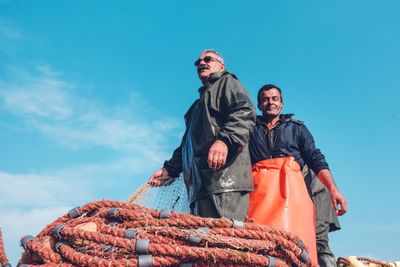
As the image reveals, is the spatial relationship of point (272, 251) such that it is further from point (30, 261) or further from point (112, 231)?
point (30, 261)

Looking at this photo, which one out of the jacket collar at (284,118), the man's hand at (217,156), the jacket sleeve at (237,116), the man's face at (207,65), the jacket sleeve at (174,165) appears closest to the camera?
the man's hand at (217,156)

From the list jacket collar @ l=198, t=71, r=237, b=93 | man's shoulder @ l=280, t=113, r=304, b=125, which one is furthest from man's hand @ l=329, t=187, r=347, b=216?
jacket collar @ l=198, t=71, r=237, b=93

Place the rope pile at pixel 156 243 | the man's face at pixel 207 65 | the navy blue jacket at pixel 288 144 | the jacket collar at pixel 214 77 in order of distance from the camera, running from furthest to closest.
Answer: the man's face at pixel 207 65 → the navy blue jacket at pixel 288 144 → the jacket collar at pixel 214 77 → the rope pile at pixel 156 243

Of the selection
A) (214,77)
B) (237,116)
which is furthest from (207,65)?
(237,116)

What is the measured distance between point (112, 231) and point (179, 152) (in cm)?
258

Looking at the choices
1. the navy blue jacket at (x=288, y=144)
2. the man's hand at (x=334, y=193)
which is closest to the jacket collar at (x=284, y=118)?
the navy blue jacket at (x=288, y=144)

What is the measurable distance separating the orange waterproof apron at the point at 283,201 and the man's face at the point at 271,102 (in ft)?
2.68

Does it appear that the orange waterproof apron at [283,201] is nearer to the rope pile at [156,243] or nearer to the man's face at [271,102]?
the man's face at [271,102]

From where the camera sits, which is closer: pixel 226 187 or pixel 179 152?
pixel 226 187

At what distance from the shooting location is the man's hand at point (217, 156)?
3.08 m

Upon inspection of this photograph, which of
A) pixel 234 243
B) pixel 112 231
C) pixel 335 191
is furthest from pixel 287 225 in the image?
pixel 112 231

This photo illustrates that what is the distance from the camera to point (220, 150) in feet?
10.2

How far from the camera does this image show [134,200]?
3.88m

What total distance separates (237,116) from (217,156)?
421 mm
